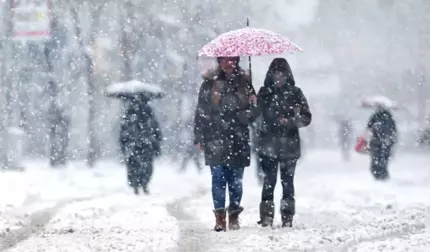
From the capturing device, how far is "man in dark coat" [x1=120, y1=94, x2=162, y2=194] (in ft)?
51.9

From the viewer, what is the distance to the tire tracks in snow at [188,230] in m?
8.30

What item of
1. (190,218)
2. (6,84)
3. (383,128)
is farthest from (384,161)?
(6,84)

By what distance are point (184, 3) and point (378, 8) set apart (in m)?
19.2

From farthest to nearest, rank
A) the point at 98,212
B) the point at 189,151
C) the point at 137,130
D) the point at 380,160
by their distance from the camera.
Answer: the point at 189,151, the point at 380,160, the point at 137,130, the point at 98,212

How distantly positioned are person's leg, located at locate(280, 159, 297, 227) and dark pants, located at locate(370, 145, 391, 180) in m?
8.83

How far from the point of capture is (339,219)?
11.0 meters

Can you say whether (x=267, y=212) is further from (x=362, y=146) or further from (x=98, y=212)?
(x=362, y=146)

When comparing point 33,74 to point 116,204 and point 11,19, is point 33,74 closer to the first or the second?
point 11,19

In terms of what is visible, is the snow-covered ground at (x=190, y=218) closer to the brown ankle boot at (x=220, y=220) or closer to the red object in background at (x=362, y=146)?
the brown ankle boot at (x=220, y=220)

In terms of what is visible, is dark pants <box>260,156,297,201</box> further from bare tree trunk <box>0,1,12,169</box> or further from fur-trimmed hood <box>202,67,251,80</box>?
bare tree trunk <box>0,1,12,169</box>

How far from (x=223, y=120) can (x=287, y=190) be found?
3.29 ft

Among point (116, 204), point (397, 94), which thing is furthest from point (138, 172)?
point (397, 94)

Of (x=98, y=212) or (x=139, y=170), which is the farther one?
(x=139, y=170)

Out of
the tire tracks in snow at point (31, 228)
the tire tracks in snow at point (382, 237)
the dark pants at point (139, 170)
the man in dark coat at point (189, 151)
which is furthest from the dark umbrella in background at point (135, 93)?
the tire tracks in snow at point (382, 237)
